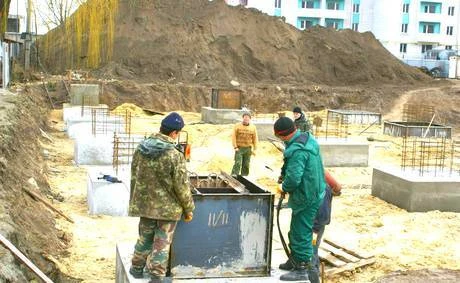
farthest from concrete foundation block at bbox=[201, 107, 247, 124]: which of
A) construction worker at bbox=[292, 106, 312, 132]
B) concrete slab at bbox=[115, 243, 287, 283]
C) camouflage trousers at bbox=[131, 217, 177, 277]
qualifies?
camouflage trousers at bbox=[131, 217, 177, 277]

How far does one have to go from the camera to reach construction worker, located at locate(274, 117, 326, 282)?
5566 millimetres

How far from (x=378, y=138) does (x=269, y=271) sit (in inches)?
681

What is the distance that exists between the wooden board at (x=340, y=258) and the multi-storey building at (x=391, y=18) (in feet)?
180

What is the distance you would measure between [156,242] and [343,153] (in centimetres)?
1144

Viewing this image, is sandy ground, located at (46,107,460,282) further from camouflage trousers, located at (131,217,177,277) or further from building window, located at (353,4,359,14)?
building window, located at (353,4,359,14)

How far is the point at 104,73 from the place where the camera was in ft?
116

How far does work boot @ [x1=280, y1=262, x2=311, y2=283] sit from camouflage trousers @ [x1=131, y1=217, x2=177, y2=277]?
117 cm

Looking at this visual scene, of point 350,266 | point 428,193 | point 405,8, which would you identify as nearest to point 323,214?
point 350,266

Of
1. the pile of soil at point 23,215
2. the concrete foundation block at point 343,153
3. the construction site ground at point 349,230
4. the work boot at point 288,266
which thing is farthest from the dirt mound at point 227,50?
the work boot at point 288,266

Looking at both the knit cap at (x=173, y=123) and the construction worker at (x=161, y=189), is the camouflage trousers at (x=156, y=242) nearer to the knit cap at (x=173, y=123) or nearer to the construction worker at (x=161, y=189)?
the construction worker at (x=161, y=189)

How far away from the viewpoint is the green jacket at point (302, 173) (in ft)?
18.2

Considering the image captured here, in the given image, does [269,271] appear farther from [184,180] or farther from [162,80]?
[162,80]

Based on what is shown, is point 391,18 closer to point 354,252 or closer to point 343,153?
point 343,153

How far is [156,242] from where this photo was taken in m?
5.13
